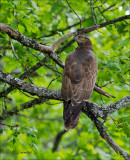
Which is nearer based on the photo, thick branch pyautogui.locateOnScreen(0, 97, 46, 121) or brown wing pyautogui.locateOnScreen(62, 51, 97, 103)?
brown wing pyautogui.locateOnScreen(62, 51, 97, 103)

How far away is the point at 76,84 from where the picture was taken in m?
5.33

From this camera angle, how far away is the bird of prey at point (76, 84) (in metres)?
5.16

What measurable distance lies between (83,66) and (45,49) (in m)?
0.75

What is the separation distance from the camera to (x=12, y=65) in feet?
21.0

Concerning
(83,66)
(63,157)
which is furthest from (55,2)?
(63,157)

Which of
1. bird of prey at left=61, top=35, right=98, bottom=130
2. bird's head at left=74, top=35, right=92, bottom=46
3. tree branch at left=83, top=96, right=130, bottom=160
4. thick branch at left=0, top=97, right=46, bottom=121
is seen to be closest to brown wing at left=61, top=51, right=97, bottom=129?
bird of prey at left=61, top=35, right=98, bottom=130

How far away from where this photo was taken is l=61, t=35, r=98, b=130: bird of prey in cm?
516

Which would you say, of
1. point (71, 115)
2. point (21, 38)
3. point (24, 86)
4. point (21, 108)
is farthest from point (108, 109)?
point (21, 108)

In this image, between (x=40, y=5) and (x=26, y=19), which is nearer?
(x=26, y=19)

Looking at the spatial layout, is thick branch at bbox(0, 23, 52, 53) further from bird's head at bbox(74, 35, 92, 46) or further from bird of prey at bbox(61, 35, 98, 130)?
bird's head at bbox(74, 35, 92, 46)

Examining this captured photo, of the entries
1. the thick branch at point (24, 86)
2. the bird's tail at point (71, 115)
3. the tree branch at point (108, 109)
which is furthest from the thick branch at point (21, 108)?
the tree branch at point (108, 109)

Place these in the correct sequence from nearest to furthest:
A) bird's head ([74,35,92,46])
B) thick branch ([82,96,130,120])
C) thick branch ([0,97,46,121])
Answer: thick branch ([82,96,130,120]), thick branch ([0,97,46,121]), bird's head ([74,35,92,46])

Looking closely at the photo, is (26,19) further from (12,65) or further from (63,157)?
(63,157)

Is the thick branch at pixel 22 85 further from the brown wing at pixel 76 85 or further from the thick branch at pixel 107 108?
the thick branch at pixel 107 108
